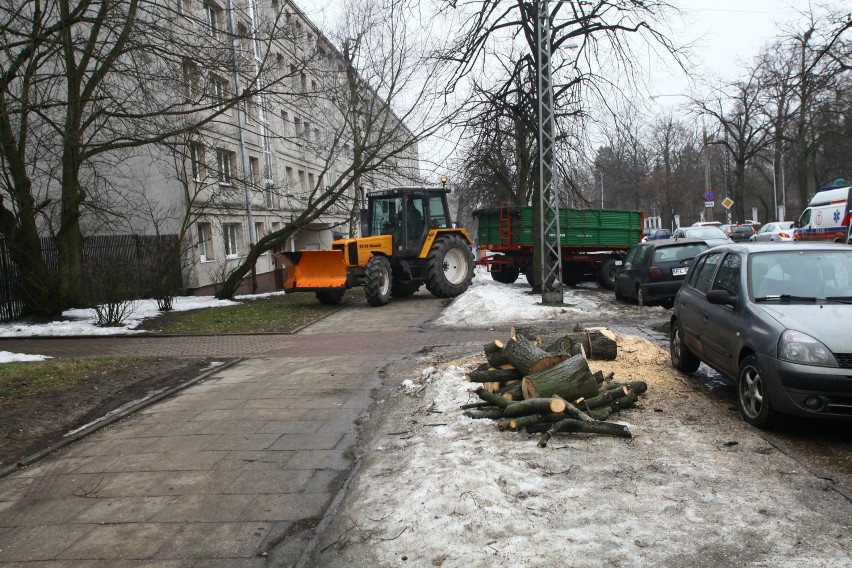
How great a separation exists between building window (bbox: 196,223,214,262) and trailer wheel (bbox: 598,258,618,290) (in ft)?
47.6

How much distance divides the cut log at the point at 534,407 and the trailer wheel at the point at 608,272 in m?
15.7

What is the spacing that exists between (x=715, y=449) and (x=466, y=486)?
2.04 meters

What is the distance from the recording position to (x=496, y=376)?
6723 millimetres

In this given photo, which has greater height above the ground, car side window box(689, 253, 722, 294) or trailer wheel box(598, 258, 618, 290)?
car side window box(689, 253, 722, 294)

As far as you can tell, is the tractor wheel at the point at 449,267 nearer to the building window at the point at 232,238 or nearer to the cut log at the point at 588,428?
the building window at the point at 232,238

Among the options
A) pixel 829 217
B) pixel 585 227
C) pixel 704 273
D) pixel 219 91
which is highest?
pixel 219 91

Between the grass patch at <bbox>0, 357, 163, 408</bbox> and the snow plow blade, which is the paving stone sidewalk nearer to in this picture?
the grass patch at <bbox>0, 357, 163, 408</bbox>

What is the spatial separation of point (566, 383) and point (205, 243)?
877 inches

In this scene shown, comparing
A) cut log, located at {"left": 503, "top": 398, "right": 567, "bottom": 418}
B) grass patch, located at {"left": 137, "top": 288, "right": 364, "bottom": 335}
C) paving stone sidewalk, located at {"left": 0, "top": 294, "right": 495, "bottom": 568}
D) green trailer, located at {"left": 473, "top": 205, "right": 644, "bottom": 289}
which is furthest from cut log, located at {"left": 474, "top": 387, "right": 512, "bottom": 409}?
green trailer, located at {"left": 473, "top": 205, "right": 644, "bottom": 289}

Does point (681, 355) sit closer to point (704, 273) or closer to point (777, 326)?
point (704, 273)

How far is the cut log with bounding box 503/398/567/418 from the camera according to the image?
17.6ft

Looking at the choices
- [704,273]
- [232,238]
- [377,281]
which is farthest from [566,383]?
[232,238]

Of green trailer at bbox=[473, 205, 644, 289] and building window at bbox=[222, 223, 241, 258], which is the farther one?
building window at bbox=[222, 223, 241, 258]

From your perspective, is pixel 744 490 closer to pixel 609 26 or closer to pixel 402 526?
pixel 402 526
